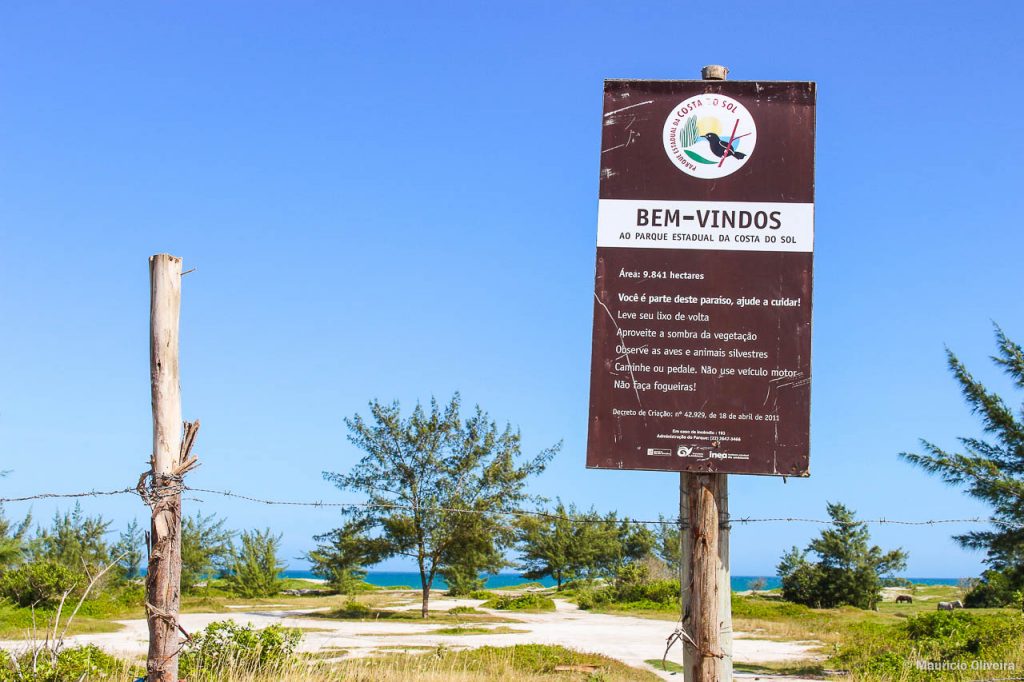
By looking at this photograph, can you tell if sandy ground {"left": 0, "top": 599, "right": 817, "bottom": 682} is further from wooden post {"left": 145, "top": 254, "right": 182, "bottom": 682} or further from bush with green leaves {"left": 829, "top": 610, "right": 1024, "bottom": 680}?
wooden post {"left": 145, "top": 254, "right": 182, "bottom": 682}

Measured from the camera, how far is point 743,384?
20.3 ft

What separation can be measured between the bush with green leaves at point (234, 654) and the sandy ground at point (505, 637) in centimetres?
372

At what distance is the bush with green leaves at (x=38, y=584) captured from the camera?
82.5 feet

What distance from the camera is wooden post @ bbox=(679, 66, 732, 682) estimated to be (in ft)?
20.1

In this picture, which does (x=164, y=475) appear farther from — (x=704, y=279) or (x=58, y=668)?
(x=704, y=279)

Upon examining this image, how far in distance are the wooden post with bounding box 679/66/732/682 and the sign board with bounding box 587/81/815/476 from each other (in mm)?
219

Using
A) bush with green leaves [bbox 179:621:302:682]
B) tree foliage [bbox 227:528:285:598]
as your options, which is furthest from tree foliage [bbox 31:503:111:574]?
bush with green leaves [bbox 179:621:302:682]

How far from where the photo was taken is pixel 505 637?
21.0m

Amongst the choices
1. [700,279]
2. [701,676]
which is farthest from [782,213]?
[701,676]

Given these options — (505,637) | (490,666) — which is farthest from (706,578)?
(505,637)

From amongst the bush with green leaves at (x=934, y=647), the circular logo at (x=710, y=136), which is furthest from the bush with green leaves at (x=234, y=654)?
the bush with green leaves at (x=934, y=647)

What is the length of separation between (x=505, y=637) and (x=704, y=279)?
16287 millimetres

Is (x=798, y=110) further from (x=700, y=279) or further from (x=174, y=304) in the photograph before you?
(x=174, y=304)

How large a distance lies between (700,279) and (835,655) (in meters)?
12.5
